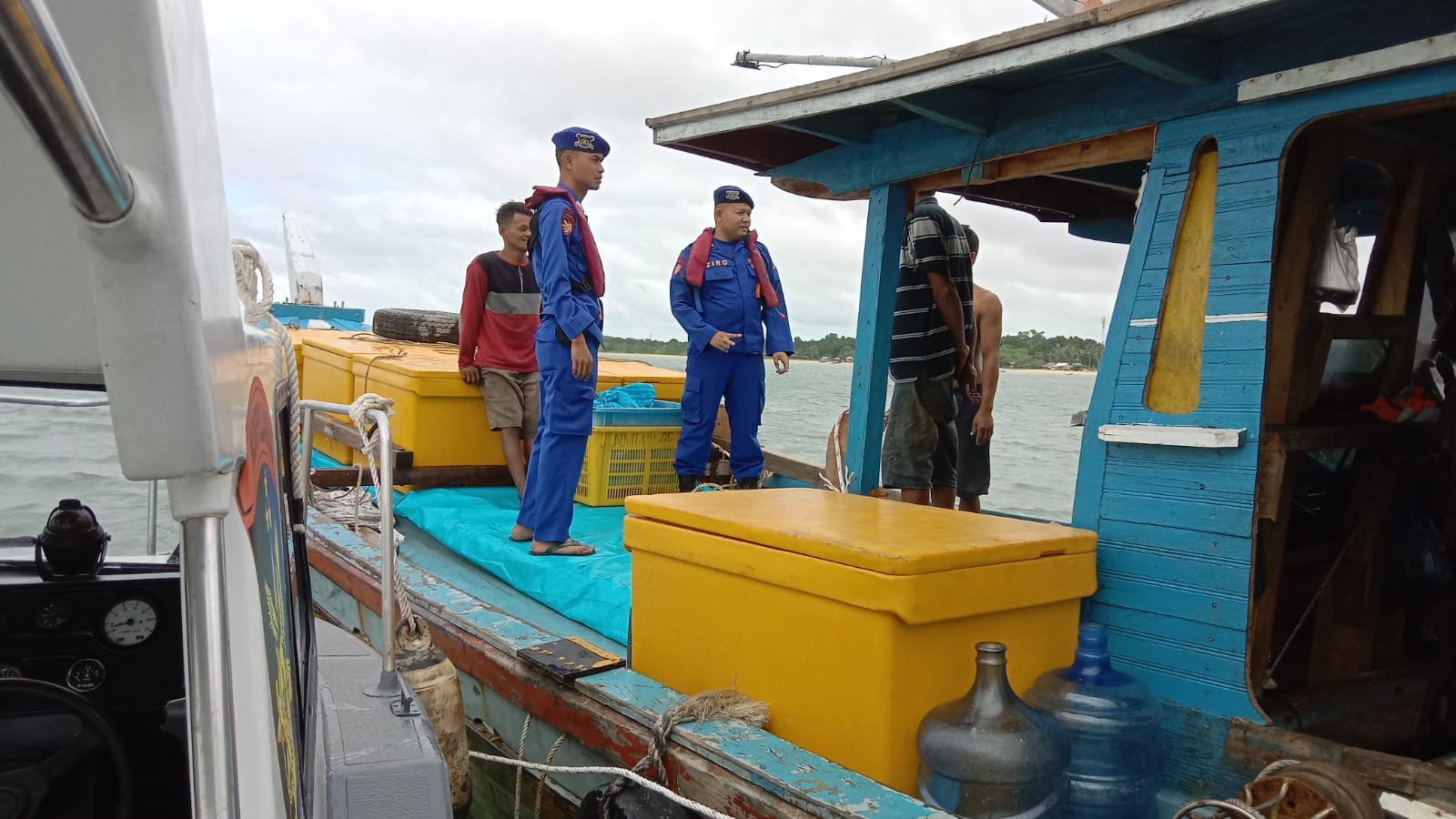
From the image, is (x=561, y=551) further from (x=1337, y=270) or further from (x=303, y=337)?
(x=303, y=337)

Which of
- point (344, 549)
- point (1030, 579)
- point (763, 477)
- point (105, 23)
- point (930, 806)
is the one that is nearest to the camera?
point (105, 23)

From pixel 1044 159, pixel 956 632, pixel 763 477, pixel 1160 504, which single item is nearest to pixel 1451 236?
pixel 1044 159

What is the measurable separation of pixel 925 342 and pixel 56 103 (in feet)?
12.9

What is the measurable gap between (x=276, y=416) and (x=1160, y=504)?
2213 millimetres

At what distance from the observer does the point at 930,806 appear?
2.21 m

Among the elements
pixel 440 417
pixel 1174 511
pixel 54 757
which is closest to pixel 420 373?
pixel 440 417

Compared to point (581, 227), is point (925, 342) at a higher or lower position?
lower

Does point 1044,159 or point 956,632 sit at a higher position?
point 1044,159

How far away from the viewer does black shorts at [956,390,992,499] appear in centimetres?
562

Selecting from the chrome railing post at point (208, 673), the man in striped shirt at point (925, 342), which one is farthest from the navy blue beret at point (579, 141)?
the chrome railing post at point (208, 673)

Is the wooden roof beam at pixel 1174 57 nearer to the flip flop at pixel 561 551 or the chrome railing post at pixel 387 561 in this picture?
the chrome railing post at pixel 387 561

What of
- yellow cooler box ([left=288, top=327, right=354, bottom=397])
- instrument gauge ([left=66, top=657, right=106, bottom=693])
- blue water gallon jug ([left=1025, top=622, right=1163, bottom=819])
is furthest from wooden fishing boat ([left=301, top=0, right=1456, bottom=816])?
yellow cooler box ([left=288, top=327, right=354, bottom=397])

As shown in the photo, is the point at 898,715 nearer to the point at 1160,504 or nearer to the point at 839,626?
the point at 839,626

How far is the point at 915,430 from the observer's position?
4469 mm
